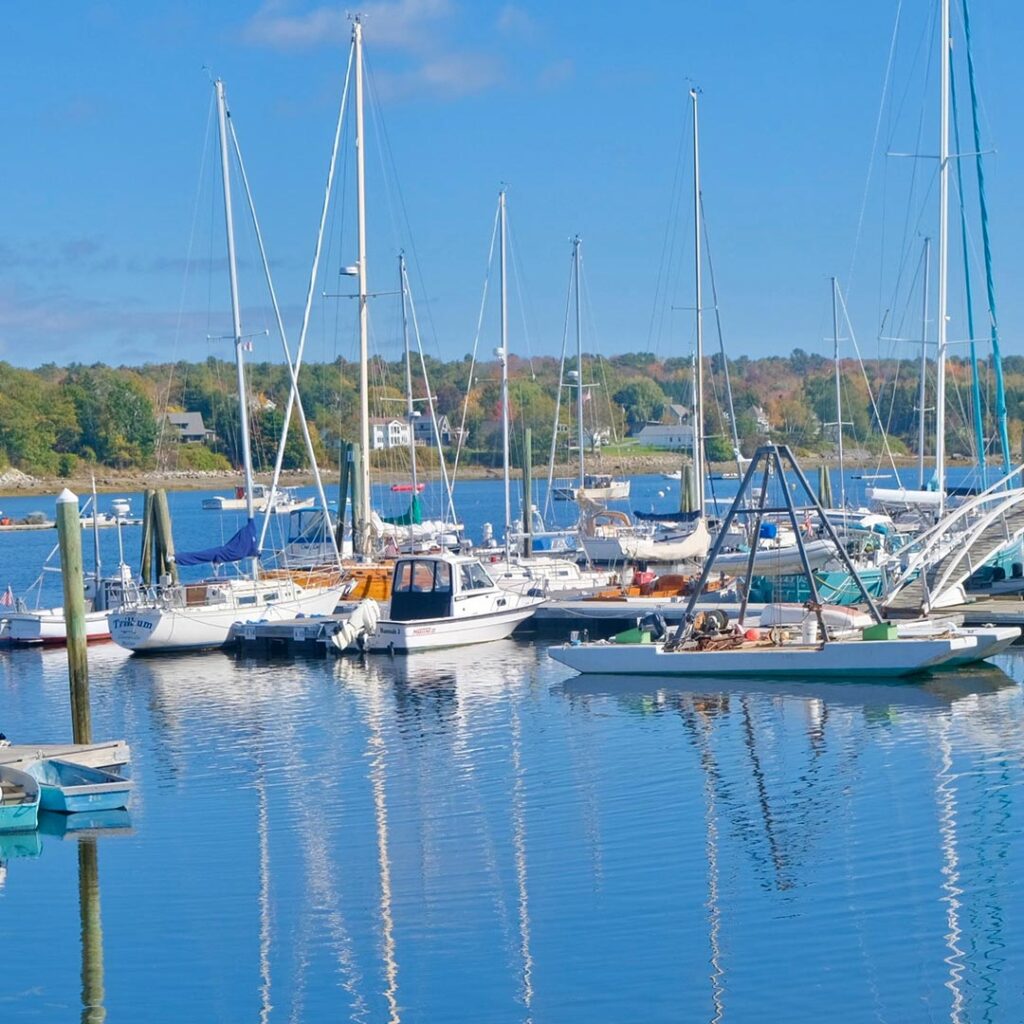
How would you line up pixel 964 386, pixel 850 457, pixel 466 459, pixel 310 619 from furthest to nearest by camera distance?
1. pixel 466 459
2. pixel 850 457
3. pixel 964 386
4. pixel 310 619

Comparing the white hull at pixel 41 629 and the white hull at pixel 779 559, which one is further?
the white hull at pixel 779 559

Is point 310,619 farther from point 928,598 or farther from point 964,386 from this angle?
point 964,386

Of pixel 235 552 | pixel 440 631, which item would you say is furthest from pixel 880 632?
pixel 235 552

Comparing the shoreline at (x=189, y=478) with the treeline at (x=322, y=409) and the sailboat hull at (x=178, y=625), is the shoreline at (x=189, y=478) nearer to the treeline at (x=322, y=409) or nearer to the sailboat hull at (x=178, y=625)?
the treeline at (x=322, y=409)

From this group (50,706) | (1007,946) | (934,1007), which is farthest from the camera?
(50,706)

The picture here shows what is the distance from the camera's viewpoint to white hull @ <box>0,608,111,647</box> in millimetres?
40781

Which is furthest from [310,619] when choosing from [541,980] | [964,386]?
[964,386]

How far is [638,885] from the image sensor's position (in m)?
18.0

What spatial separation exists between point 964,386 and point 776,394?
6350cm

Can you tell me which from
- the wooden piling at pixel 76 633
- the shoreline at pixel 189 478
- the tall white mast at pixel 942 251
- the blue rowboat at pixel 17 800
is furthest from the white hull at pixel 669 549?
the shoreline at pixel 189 478

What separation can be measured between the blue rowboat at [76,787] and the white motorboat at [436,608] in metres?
15.2

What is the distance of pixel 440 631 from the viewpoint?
38.4m

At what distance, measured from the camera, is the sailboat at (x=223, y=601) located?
38906 mm

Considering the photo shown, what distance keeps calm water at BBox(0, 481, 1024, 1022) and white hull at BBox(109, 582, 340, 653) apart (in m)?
7.28
